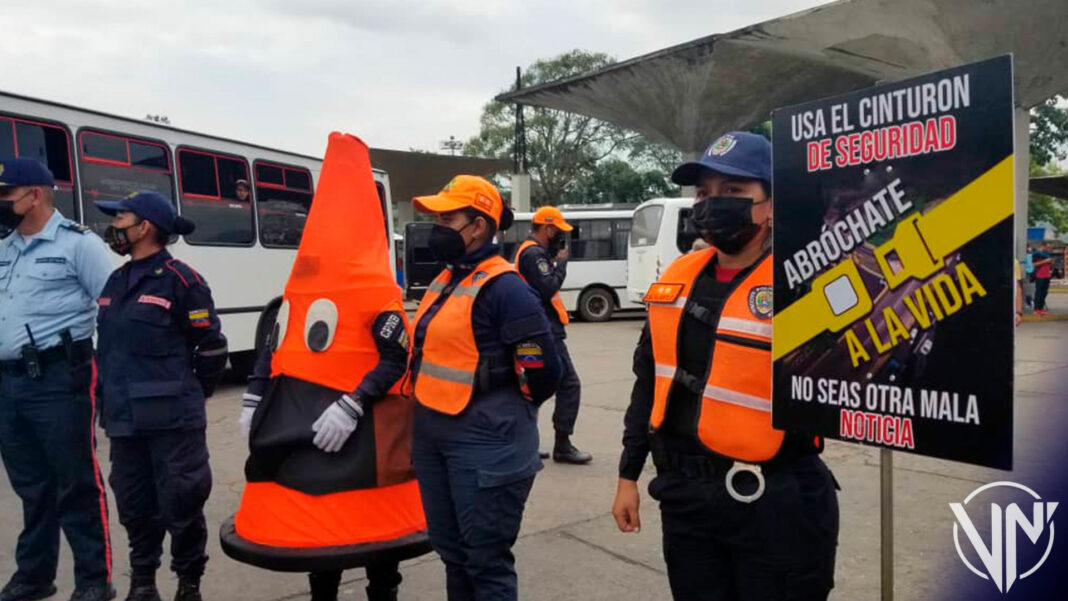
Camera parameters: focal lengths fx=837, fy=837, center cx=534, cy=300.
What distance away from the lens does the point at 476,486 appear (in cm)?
276

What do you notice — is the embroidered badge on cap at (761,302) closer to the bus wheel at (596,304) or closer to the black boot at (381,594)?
the black boot at (381,594)

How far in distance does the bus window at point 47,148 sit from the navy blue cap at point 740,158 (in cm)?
716

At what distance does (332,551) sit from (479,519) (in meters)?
0.58

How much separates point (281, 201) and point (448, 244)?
8.35 meters

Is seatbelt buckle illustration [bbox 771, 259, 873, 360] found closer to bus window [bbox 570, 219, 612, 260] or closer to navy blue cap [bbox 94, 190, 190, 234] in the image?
navy blue cap [bbox 94, 190, 190, 234]

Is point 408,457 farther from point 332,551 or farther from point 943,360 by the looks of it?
point 943,360

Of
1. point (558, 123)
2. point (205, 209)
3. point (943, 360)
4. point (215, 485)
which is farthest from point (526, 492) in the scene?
point (558, 123)

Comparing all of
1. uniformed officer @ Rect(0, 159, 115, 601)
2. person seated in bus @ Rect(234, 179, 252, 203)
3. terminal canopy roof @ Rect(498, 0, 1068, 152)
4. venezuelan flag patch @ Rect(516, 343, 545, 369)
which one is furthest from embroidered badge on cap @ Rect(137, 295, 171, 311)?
terminal canopy roof @ Rect(498, 0, 1068, 152)

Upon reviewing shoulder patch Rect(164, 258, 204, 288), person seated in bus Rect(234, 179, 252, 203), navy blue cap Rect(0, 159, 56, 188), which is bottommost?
shoulder patch Rect(164, 258, 204, 288)

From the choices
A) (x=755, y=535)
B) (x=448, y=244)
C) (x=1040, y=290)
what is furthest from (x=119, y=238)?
(x=1040, y=290)

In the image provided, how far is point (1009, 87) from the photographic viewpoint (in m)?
1.62

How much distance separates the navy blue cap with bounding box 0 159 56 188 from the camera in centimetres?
367

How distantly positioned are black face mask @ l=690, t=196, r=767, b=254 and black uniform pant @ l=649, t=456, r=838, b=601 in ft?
1.97

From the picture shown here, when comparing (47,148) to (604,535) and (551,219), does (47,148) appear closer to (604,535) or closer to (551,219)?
(551,219)
